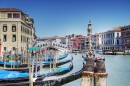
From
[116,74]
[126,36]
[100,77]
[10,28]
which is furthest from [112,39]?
[100,77]

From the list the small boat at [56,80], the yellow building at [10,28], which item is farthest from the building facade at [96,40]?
the small boat at [56,80]

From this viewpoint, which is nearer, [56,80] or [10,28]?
[56,80]

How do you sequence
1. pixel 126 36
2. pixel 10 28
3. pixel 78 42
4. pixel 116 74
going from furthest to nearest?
pixel 78 42
pixel 126 36
pixel 10 28
pixel 116 74

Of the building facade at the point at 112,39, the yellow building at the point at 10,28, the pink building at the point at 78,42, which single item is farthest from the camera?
the pink building at the point at 78,42

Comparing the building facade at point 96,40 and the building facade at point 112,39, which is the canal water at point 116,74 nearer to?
the building facade at point 112,39

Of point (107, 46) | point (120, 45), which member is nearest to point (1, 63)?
Result: point (120, 45)

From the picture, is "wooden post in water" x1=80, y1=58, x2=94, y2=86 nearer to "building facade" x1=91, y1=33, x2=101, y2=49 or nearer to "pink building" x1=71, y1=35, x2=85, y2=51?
"building facade" x1=91, y1=33, x2=101, y2=49

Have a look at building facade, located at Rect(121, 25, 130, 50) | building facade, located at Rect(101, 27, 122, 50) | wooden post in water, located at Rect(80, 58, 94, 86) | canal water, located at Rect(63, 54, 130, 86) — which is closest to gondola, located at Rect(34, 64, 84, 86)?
canal water, located at Rect(63, 54, 130, 86)

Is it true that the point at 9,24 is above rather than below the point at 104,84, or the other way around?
above

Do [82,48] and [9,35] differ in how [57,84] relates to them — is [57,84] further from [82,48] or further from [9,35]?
[82,48]

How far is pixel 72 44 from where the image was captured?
70000 millimetres

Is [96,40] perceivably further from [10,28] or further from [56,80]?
[56,80]

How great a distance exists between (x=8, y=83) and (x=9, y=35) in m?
13.9

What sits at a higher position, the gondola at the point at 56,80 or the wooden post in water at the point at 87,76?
the wooden post in water at the point at 87,76
